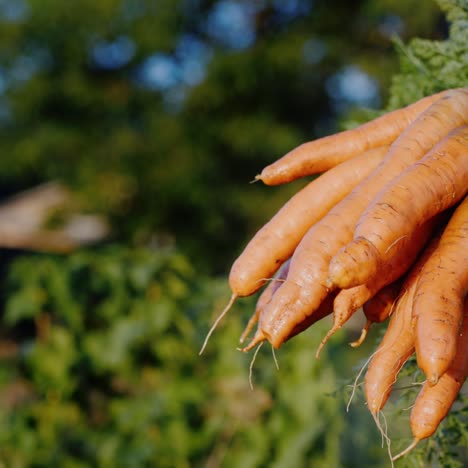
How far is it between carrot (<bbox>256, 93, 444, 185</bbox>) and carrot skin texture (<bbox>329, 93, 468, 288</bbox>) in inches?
6.1

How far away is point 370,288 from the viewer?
4.29 ft

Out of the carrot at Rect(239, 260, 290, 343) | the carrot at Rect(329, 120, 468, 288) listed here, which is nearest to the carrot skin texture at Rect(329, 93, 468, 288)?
the carrot at Rect(329, 120, 468, 288)

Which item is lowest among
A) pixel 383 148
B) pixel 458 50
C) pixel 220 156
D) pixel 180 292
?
pixel 220 156

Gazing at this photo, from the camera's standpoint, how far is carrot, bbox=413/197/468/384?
121 centimetres

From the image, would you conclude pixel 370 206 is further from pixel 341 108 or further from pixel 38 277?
pixel 341 108

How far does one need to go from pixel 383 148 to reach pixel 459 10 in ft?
1.20

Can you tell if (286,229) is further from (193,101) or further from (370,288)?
(193,101)

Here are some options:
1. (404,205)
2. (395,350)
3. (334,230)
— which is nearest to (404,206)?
(404,205)

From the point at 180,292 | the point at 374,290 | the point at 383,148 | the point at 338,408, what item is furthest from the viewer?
the point at 180,292

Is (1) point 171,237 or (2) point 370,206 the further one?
(1) point 171,237

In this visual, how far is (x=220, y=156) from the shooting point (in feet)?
43.7

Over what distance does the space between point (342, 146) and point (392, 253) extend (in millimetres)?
360

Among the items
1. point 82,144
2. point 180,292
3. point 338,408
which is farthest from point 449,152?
point 82,144

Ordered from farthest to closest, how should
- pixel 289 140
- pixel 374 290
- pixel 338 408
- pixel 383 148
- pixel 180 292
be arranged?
pixel 289 140 < pixel 180 292 < pixel 338 408 < pixel 383 148 < pixel 374 290
